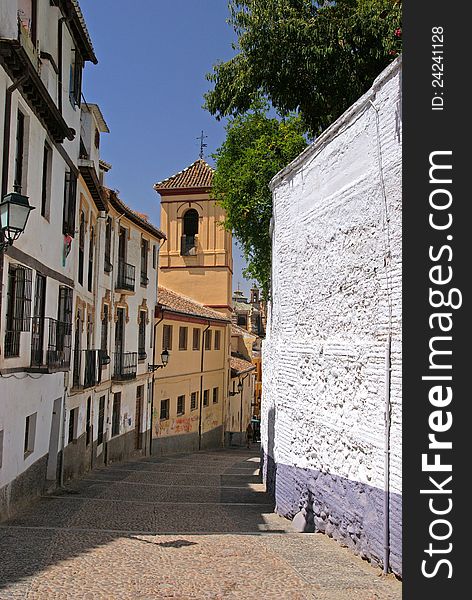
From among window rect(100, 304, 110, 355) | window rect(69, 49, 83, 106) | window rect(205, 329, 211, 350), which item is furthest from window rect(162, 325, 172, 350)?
window rect(69, 49, 83, 106)

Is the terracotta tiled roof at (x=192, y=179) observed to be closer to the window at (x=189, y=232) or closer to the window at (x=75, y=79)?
the window at (x=189, y=232)

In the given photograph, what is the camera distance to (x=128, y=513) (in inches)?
462

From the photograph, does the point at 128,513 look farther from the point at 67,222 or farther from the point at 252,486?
the point at 67,222

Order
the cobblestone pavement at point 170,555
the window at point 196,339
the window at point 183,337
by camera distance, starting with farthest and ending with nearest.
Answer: the window at point 196,339, the window at point 183,337, the cobblestone pavement at point 170,555

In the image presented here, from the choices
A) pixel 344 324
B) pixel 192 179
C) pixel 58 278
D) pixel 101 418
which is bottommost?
pixel 101 418

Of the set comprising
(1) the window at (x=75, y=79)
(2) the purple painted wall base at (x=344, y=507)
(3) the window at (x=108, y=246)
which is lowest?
(2) the purple painted wall base at (x=344, y=507)

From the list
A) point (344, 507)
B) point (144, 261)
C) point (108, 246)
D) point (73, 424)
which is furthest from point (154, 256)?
point (344, 507)

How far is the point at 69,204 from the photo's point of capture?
15156 millimetres

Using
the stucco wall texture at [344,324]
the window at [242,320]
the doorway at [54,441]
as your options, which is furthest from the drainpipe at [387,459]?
the window at [242,320]

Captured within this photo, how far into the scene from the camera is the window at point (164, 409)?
2831 centimetres

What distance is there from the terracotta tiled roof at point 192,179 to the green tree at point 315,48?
1897 cm

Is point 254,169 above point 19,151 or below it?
above

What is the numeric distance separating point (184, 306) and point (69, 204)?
16684 mm

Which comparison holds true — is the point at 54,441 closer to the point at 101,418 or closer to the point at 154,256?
the point at 101,418
